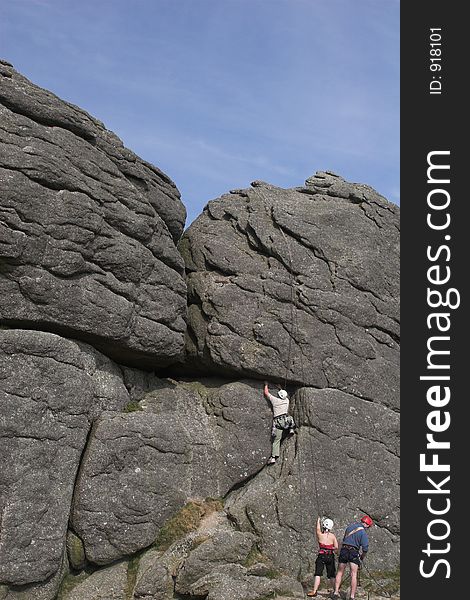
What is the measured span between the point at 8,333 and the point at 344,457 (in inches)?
479

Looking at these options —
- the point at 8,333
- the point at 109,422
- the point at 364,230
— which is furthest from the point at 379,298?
the point at 8,333

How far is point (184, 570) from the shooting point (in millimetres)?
21859

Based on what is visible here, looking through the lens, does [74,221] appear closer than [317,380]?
Yes

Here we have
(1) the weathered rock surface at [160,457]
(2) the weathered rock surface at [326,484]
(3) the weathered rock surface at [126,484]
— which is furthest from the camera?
(2) the weathered rock surface at [326,484]

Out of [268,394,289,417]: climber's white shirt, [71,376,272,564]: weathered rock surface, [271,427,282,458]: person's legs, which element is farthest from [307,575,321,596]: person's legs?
[268,394,289,417]: climber's white shirt

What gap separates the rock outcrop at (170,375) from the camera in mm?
21875

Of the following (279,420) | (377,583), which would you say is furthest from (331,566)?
(279,420)

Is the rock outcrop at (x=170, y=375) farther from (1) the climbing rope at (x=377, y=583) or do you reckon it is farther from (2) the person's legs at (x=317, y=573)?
(2) the person's legs at (x=317, y=573)

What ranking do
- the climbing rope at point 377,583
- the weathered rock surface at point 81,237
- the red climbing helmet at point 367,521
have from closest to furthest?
the weathered rock surface at point 81,237
the red climbing helmet at point 367,521
the climbing rope at point 377,583

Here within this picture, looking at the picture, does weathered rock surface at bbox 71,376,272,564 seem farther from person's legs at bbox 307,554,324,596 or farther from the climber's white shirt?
person's legs at bbox 307,554,324,596

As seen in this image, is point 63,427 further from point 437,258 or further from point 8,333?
point 437,258

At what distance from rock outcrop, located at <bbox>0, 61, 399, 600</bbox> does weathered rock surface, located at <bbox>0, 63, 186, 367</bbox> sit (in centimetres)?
7

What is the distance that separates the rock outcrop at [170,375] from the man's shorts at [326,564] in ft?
3.33

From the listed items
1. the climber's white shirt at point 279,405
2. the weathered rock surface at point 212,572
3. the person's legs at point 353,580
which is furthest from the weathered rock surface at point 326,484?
the person's legs at point 353,580
